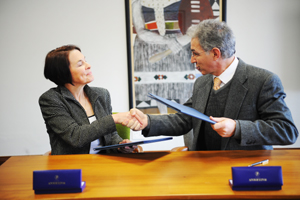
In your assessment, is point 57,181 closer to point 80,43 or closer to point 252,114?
point 252,114

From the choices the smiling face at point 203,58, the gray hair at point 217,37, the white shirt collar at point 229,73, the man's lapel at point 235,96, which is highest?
the gray hair at point 217,37

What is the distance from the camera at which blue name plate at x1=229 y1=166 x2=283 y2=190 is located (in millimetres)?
1051

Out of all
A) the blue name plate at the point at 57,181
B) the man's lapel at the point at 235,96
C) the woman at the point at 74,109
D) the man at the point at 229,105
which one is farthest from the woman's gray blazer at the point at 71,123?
the man's lapel at the point at 235,96

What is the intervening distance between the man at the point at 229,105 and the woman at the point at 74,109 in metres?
0.29

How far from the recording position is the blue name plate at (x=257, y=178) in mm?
1051

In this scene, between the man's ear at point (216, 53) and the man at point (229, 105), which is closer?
the man at point (229, 105)

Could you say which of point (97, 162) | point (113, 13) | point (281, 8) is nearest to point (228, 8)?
point (281, 8)

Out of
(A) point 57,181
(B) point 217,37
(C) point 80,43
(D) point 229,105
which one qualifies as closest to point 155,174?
(A) point 57,181

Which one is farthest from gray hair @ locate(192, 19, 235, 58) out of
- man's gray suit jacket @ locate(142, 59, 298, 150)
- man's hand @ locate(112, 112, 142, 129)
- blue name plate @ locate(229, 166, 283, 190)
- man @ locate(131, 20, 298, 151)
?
blue name plate @ locate(229, 166, 283, 190)

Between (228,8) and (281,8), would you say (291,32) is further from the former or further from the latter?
(228,8)

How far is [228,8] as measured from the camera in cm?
359

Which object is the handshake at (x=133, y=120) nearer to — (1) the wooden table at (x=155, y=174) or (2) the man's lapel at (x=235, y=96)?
(1) the wooden table at (x=155, y=174)

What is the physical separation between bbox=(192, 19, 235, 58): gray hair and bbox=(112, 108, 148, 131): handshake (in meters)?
0.66

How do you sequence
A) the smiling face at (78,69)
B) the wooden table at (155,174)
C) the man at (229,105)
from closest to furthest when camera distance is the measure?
1. the wooden table at (155,174)
2. the man at (229,105)
3. the smiling face at (78,69)
